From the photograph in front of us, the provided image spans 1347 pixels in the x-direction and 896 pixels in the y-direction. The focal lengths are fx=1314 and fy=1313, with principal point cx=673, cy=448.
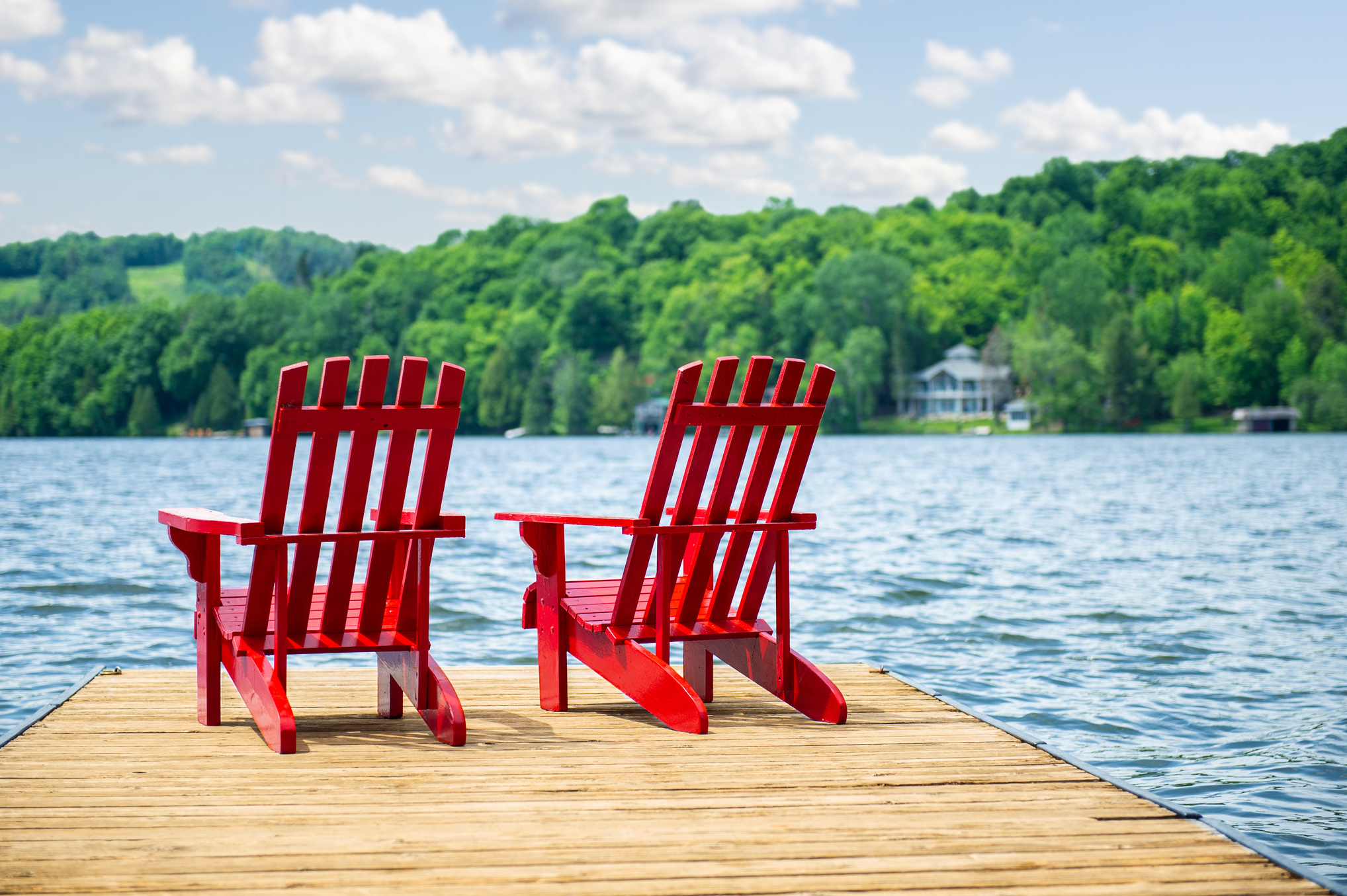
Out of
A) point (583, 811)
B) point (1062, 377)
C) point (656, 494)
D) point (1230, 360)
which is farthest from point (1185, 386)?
point (583, 811)

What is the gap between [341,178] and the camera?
15238 centimetres

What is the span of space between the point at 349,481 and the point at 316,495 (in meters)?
0.13

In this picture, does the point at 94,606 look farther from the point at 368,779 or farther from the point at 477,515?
the point at 477,515

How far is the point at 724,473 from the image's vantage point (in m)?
5.13

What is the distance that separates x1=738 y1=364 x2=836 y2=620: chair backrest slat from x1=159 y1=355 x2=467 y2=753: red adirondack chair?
4.19ft

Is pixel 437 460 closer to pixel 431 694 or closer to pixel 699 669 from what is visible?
pixel 431 694

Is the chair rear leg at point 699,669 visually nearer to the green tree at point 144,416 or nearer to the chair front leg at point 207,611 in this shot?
the chair front leg at point 207,611

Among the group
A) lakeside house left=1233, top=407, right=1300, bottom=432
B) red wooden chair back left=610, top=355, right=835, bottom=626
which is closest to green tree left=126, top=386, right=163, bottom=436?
lakeside house left=1233, top=407, right=1300, bottom=432

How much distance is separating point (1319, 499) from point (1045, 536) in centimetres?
1292

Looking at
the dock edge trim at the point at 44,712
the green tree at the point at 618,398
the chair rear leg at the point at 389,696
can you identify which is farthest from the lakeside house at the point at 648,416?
the chair rear leg at the point at 389,696

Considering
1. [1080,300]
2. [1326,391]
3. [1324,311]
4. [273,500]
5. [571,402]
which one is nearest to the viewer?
[273,500]

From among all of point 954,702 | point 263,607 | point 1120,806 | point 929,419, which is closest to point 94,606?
point 263,607

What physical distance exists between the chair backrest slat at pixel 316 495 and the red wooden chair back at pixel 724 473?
1125mm

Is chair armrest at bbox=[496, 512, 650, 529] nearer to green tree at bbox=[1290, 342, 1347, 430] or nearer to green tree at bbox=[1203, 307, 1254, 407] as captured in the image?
green tree at bbox=[1290, 342, 1347, 430]
